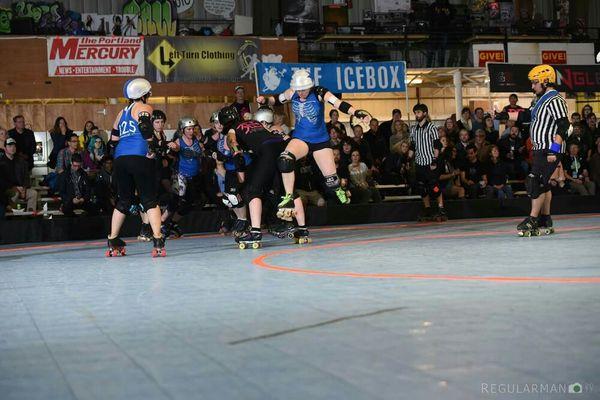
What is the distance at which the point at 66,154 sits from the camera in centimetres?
1279

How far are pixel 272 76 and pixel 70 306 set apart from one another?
408 inches

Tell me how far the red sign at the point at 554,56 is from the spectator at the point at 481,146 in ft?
19.5

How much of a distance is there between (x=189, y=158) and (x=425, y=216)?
3.68m

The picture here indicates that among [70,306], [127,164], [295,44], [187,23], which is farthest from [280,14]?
[70,306]

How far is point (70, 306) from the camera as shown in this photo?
195 inches

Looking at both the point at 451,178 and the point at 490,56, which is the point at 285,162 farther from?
the point at 490,56

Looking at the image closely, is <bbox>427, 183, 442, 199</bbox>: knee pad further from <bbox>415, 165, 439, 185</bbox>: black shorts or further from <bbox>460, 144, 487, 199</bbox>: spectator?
<bbox>460, 144, 487, 199</bbox>: spectator

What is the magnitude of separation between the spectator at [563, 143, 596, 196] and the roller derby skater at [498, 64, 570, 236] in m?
5.85

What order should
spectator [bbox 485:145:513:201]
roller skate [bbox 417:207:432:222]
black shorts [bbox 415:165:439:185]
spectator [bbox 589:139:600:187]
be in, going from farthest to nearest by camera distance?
spectator [bbox 589:139:600:187]
spectator [bbox 485:145:513:201]
roller skate [bbox 417:207:432:222]
black shorts [bbox 415:165:439:185]

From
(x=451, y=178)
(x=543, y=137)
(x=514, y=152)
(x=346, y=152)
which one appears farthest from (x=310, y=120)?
(x=514, y=152)

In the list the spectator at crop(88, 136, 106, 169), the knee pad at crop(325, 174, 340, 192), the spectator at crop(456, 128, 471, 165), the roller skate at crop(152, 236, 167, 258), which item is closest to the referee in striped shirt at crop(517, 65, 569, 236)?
the knee pad at crop(325, 174, 340, 192)

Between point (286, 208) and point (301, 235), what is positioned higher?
point (286, 208)

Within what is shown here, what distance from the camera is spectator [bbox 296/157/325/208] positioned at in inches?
520

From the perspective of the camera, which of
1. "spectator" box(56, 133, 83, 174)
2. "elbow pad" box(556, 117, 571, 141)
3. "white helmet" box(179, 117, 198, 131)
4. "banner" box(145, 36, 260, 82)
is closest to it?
"elbow pad" box(556, 117, 571, 141)
